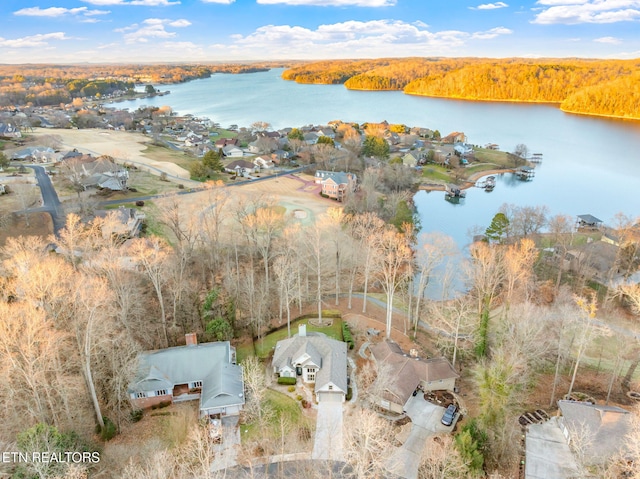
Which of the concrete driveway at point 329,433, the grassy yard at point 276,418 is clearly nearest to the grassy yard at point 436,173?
the concrete driveway at point 329,433

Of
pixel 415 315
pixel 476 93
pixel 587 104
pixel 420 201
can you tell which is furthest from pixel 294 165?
pixel 476 93

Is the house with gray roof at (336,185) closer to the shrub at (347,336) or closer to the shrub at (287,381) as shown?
the shrub at (347,336)

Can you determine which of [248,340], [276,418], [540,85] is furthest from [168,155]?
[540,85]

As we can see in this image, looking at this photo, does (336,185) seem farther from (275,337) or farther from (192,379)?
(192,379)

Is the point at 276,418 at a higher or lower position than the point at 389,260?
lower

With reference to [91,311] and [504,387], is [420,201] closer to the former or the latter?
[504,387]
